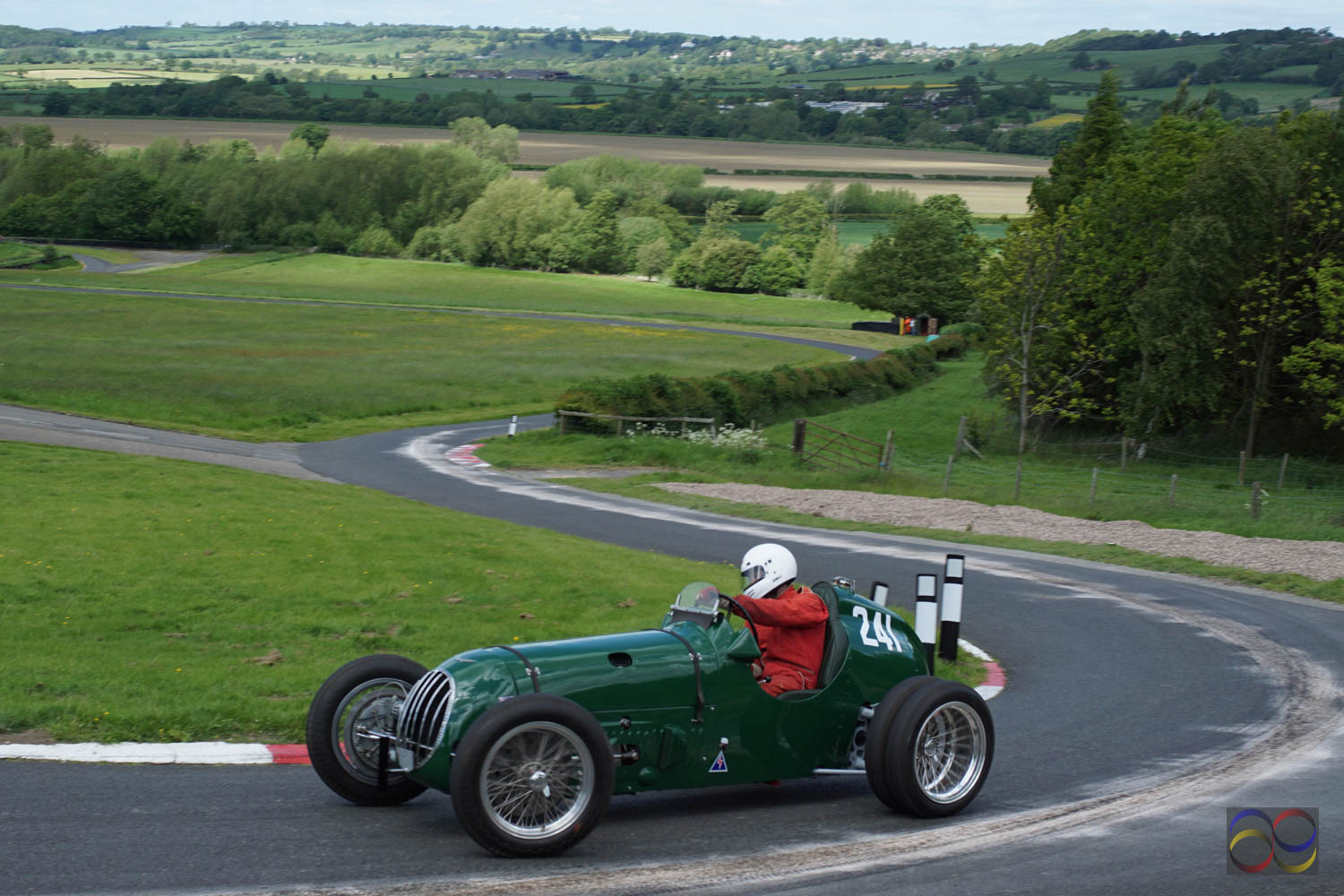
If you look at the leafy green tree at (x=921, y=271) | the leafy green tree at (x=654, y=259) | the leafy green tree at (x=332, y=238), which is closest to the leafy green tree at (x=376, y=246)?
the leafy green tree at (x=332, y=238)

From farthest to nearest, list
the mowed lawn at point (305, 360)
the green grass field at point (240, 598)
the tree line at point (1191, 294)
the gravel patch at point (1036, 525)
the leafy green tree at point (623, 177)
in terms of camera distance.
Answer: the leafy green tree at point (623, 177)
the mowed lawn at point (305, 360)
the tree line at point (1191, 294)
the gravel patch at point (1036, 525)
the green grass field at point (240, 598)

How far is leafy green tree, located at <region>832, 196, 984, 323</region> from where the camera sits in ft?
330

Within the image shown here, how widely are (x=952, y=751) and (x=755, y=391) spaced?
140 feet

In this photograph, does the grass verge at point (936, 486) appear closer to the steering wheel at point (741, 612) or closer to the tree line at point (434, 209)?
the steering wheel at point (741, 612)

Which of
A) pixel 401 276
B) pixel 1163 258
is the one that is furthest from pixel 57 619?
pixel 401 276

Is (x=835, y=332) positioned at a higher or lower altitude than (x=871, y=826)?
lower

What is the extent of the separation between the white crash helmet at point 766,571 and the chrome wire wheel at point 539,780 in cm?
184

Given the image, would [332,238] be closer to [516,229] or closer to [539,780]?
[516,229]

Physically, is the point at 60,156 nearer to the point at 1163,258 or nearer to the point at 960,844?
the point at 1163,258

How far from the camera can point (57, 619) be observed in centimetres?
1155

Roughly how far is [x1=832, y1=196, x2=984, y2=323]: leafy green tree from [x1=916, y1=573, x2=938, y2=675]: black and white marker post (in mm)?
89713

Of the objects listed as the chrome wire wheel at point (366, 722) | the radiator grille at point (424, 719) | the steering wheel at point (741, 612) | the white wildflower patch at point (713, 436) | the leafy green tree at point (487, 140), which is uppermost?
the leafy green tree at point (487, 140)

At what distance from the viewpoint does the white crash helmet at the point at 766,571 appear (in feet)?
26.4

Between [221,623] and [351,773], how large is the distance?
16.9 ft
